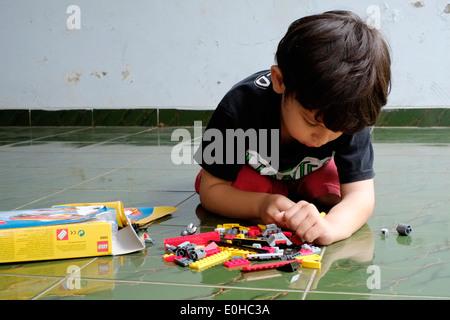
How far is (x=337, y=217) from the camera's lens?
3.14 ft

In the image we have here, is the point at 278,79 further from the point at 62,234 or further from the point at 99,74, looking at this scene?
the point at 99,74

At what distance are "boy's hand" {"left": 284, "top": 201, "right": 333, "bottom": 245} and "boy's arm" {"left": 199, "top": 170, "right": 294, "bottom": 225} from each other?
4 cm

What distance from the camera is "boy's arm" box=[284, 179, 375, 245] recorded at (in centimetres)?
90

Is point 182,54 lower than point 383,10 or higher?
lower

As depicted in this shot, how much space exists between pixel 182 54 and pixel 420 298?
2383 mm

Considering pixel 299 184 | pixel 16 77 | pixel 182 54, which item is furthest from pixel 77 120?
pixel 299 184

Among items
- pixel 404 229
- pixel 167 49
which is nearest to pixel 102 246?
pixel 404 229

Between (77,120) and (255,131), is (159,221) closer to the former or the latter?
(255,131)

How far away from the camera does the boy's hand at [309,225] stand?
893mm

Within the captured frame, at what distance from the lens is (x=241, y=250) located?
34.7 inches

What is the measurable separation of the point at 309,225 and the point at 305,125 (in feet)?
0.54

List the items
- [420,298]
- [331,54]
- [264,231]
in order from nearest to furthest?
1. [420,298]
2. [331,54]
3. [264,231]

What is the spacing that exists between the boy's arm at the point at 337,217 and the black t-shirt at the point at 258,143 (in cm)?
3

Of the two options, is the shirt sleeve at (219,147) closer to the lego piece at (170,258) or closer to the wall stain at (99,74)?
the lego piece at (170,258)
